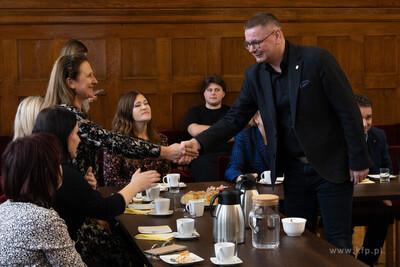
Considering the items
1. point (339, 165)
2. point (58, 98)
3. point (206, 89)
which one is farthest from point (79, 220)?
point (206, 89)

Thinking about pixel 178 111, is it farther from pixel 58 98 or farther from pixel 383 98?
pixel 58 98

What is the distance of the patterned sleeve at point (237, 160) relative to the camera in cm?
415

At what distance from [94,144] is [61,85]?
396 millimetres

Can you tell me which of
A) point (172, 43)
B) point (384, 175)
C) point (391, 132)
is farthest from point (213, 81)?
point (384, 175)

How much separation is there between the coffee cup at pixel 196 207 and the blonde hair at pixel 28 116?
126cm

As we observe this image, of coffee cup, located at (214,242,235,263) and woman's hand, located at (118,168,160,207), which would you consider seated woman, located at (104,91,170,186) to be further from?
coffee cup, located at (214,242,235,263)

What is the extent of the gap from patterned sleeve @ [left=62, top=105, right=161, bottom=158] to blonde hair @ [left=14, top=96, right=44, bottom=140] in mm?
385

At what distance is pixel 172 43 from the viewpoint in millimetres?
6582

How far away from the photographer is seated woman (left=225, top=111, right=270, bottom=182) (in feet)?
14.1

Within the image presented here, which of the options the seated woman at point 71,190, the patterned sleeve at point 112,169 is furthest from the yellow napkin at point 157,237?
the patterned sleeve at point 112,169

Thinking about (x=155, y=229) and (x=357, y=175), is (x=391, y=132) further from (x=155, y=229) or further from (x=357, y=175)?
(x=155, y=229)

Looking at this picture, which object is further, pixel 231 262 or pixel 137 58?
pixel 137 58

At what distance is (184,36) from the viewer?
260 inches

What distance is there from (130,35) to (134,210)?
3.80 meters
